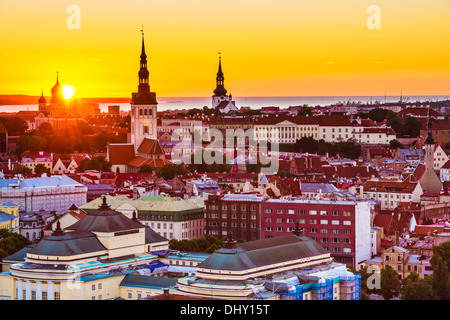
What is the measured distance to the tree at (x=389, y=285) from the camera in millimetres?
20188

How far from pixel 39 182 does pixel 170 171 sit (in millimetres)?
8318

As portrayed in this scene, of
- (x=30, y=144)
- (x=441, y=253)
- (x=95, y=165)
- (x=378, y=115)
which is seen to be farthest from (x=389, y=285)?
(x=378, y=115)

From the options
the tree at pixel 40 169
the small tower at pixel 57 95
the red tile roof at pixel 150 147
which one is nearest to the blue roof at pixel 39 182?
the tree at pixel 40 169

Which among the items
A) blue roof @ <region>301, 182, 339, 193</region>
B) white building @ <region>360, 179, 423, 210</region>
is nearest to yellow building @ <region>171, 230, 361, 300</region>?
blue roof @ <region>301, 182, 339, 193</region>

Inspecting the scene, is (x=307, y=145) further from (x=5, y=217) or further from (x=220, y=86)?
(x=5, y=217)

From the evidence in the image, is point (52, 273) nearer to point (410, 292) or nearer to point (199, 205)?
point (410, 292)

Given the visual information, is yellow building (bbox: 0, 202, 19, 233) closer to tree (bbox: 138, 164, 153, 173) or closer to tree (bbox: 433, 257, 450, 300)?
tree (bbox: 433, 257, 450, 300)

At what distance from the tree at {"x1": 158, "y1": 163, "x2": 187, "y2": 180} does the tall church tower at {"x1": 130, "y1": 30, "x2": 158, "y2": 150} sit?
247 inches

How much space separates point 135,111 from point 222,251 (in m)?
30.6

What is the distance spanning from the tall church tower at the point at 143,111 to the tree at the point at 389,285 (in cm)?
2692

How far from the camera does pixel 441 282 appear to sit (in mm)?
19062

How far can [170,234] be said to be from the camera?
88.2ft
